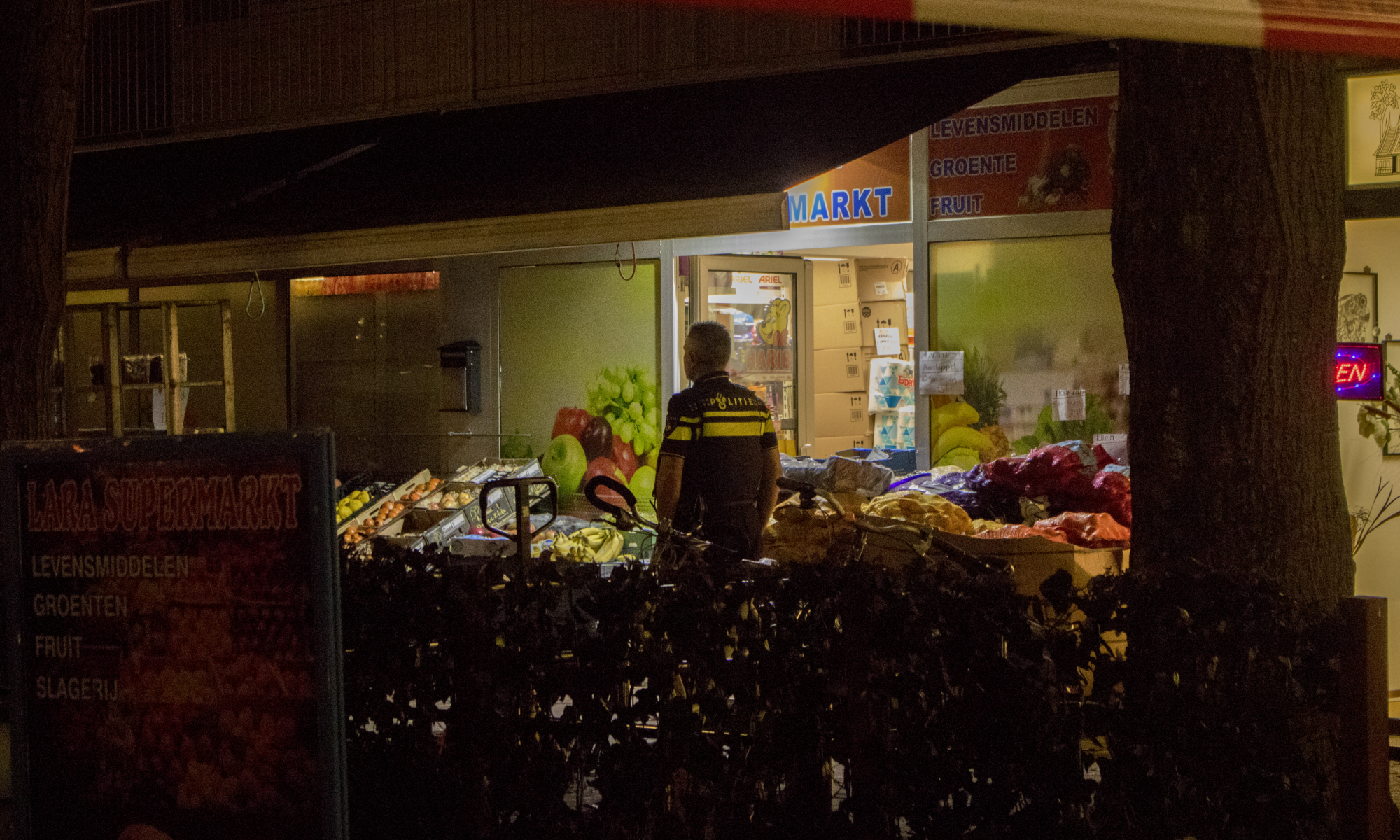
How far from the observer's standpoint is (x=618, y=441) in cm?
949

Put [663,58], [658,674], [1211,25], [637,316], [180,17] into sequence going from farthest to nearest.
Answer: [180,17] < [637,316] < [663,58] < [658,674] < [1211,25]

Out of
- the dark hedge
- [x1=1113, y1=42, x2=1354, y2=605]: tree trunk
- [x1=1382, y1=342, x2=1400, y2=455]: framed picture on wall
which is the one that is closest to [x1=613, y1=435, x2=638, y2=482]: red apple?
[x1=1382, y1=342, x2=1400, y2=455]: framed picture on wall

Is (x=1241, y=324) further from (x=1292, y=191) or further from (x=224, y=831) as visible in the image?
(x=224, y=831)

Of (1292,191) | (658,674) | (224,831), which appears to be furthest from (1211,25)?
(224,831)

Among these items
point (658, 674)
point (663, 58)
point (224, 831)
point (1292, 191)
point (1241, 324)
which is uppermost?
point (663, 58)

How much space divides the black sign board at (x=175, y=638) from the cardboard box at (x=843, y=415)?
7.98 metres

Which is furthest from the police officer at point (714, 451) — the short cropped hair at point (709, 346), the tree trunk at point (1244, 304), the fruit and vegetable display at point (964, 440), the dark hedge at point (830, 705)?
the fruit and vegetable display at point (964, 440)

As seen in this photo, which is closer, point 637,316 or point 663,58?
point 663,58

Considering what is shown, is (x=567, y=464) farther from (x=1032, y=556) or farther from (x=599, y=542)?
(x=1032, y=556)

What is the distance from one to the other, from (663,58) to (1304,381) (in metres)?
6.04

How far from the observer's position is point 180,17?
410 inches

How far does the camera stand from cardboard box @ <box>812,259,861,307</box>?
1074cm

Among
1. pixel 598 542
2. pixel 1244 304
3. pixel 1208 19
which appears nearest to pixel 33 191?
pixel 598 542

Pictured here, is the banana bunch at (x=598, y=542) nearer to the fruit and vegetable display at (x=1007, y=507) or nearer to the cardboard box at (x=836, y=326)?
the fruit and vegetable display at (x=1007, y=507)
